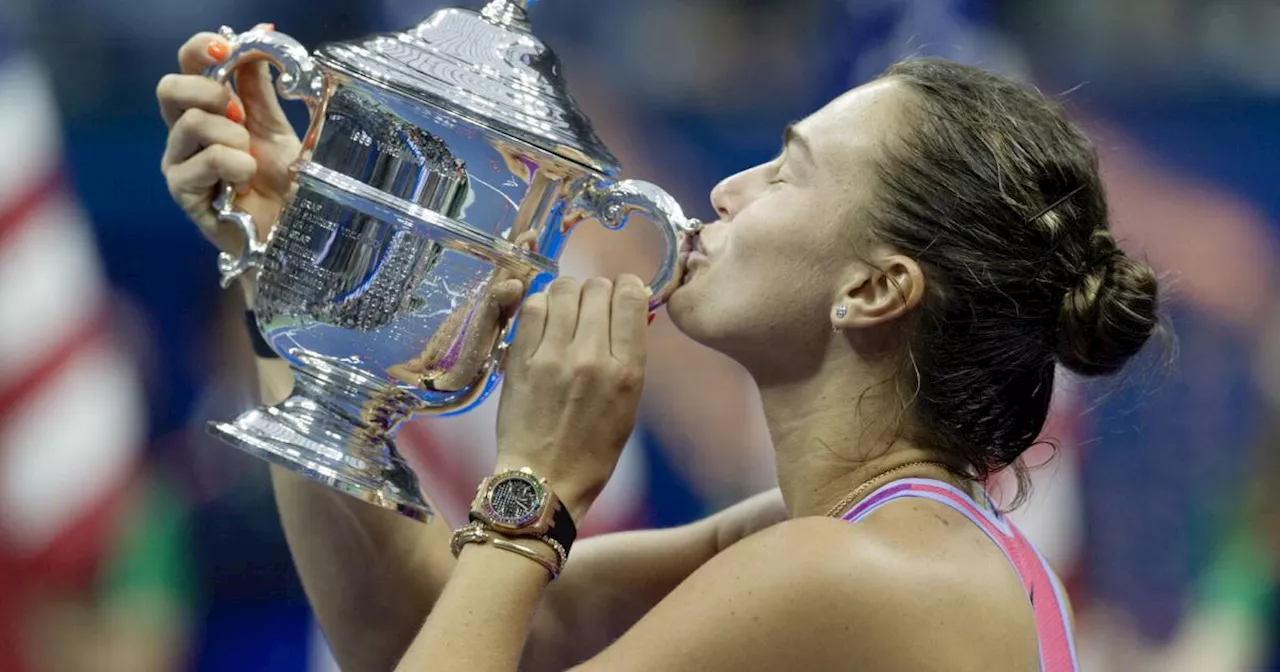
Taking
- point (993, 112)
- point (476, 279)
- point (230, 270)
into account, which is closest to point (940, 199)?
point (993, 112)

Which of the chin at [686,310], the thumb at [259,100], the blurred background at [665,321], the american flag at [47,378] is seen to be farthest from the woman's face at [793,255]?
the american flag at [47,378]

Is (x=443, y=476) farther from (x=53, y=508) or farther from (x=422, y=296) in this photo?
(x=422, y=296)

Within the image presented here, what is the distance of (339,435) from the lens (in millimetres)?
1211

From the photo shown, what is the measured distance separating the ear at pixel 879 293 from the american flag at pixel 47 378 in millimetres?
1209

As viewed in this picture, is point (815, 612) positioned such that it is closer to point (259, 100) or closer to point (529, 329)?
point (529, 329)

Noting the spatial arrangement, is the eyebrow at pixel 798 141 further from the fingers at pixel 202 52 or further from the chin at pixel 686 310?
the fingers at pixel 202 52

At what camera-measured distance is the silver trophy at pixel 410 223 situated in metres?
1.15

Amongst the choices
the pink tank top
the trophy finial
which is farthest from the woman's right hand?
the pink tank top

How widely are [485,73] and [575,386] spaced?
0.27 meters

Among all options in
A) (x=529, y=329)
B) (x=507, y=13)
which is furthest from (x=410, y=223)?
(x=507, y=13)

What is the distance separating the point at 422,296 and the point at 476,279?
0.05 meters

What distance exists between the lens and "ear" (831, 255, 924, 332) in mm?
1220

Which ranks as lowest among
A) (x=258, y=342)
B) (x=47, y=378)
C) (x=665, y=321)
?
(x=47, y=378)

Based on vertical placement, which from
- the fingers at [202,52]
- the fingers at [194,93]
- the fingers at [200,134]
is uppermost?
the fingers at [202,52]
